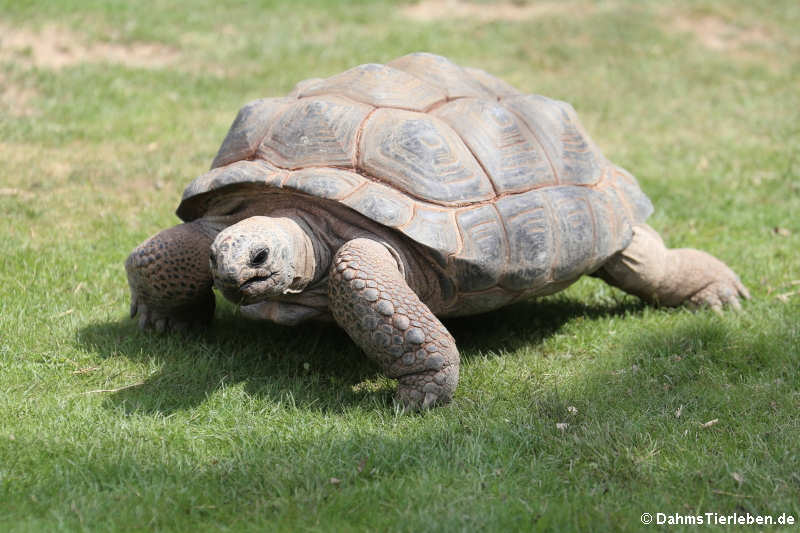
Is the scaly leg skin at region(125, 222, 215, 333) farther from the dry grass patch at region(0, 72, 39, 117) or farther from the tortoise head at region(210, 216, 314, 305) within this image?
the dry grass patch at region(0, 72, 39, 117)

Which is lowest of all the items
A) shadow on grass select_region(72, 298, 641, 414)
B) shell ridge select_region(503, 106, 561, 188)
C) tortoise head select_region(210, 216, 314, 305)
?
shadow on grass select_region(72, 298, 641, 414)

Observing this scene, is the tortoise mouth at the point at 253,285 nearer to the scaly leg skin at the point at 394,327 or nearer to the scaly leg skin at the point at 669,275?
the scaly leg skin at the point at 394,327

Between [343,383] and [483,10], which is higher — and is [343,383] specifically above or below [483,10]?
below

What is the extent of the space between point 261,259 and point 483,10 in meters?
9.27

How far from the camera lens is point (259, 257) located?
327 centimetres

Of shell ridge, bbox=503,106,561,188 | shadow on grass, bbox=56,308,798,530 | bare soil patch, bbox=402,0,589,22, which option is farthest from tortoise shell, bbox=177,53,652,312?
bare soil patch, bbox=402,0,589,22

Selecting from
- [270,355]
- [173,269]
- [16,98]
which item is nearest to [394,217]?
[270,355]

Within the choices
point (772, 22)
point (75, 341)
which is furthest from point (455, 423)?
point (772, 22)

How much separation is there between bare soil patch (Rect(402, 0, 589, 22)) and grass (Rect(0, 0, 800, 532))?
13.0 feet

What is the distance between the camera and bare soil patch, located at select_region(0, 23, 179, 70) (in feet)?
27.7

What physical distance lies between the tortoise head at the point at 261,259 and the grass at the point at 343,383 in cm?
48

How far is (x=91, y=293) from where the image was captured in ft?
14.5

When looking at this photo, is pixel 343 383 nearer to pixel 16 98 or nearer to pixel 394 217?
pixel 394 217

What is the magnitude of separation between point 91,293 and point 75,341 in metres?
0.61
